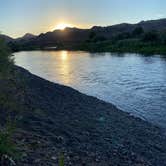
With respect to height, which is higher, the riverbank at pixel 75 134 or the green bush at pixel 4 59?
the green bush at pixel 4 59

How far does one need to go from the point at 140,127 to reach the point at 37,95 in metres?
4.64

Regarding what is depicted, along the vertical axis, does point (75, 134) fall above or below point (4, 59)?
below

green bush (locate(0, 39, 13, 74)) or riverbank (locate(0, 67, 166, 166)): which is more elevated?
green bush (locate(0, 39, 13, 74))

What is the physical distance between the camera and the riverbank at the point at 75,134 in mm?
10087

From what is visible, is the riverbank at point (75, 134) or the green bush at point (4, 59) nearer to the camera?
the riverbank at point (75, 134)

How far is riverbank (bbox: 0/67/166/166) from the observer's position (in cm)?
1009

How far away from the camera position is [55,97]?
19.7 meters

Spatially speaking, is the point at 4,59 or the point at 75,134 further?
the point at 4,59

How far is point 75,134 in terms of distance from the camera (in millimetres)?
12586

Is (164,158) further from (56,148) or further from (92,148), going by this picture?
(56,148)

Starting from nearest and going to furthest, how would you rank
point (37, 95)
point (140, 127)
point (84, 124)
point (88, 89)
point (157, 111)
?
1. point (84, 124)
2. point (140, 127)
3. point (37, 95)
4. point (157, 111)
5. point (88, 89)

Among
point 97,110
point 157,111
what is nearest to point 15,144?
point 97,110

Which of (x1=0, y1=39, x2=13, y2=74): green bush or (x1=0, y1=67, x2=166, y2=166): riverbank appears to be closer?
(x1=0, y1=67, x2=166, y2=166): riverbank

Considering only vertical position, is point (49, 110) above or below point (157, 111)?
above
